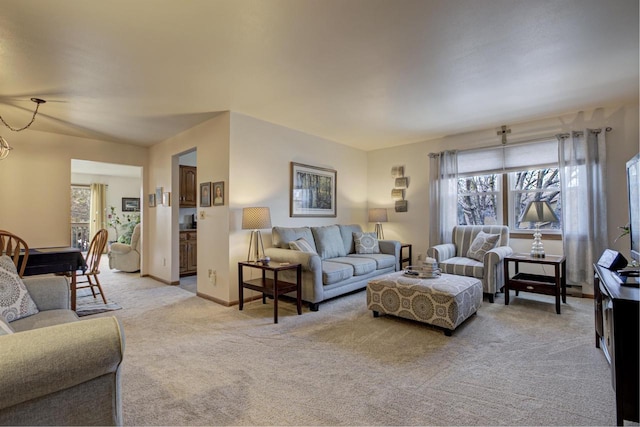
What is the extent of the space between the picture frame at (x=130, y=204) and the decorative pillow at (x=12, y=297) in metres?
8.13

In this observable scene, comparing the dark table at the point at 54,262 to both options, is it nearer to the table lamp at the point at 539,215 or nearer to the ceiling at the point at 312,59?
the ceiling at the point at 312,59

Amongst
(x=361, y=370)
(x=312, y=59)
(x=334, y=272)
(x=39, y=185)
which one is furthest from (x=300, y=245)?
(x=39, y=185)

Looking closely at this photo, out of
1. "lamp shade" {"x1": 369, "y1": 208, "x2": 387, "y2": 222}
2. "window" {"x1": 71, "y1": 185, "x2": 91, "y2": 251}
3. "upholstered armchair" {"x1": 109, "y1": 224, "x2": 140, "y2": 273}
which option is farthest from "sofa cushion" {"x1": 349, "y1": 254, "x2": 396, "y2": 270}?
"window" {"x1": 71, "y1": 185, "x2": 91, "y2": 251}

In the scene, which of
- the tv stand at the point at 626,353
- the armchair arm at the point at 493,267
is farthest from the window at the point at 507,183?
the tv stand at the point at 626,353

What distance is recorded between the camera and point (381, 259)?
15.1 ft

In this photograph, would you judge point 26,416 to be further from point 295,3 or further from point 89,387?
point 295,3

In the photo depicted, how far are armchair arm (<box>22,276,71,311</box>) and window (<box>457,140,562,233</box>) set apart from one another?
5173 mm

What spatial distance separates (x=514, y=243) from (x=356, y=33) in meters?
3.95

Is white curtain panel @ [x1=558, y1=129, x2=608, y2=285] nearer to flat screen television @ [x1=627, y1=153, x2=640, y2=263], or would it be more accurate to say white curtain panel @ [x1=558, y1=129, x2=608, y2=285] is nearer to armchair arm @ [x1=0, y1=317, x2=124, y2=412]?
flat screen television @ [x1=627, y1=153, x2=640, y2=263]

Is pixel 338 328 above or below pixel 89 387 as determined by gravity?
below

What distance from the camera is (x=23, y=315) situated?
1920 mm

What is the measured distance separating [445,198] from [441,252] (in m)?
1.15

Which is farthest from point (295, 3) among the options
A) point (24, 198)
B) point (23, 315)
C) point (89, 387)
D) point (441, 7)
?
point (24, 198)

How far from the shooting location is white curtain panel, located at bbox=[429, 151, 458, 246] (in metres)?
5.03
